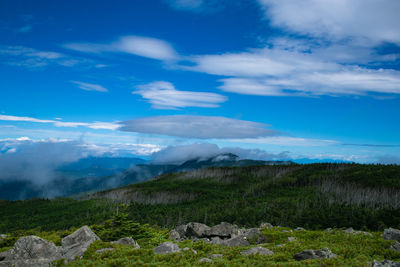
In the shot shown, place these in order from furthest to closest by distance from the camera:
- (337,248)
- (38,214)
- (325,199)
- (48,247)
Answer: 1. (38,214)
2. (325,199)
3. (48,247)
4. (337,248)

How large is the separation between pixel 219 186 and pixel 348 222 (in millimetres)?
51304

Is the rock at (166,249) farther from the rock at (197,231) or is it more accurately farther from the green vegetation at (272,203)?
the green vegetation at (272,203)

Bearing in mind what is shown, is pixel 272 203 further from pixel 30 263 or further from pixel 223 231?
pixel 30 263

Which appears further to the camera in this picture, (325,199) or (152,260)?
(325,199)

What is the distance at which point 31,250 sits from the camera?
45.2 ft

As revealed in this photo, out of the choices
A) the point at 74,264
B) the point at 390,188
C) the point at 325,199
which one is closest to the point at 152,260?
the point at 74,264

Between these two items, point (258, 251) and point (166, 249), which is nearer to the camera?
point (258, 251)

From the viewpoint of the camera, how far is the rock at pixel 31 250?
13.6 m

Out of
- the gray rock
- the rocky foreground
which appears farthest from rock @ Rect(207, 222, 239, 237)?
the gray rock

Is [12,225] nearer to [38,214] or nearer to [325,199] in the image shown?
[38,214]

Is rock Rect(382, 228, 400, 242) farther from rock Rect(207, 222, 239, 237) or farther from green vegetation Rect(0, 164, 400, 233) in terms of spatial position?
green vegetation Rect(0, 164, 400, 233)

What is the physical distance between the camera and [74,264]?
11.0 meters

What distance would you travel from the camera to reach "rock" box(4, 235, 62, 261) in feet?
44.6

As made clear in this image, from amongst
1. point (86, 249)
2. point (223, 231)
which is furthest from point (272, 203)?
point (86, 249)
